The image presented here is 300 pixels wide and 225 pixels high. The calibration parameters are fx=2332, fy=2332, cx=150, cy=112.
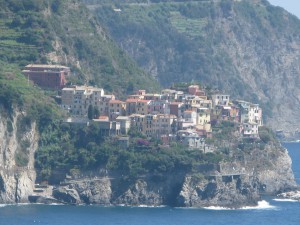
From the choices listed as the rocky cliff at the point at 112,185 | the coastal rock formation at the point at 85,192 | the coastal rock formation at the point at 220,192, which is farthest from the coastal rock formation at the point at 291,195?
the coastal rock formation at the point at 85,192

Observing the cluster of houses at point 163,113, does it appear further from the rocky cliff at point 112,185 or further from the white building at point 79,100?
the rocky cliff at point 112,185

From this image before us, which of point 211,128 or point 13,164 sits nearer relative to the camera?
point 13,164

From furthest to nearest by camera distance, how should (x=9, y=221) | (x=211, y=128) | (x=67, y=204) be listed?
(x=211, y=128)
(x=67, y=204)
(x=9, y=221)

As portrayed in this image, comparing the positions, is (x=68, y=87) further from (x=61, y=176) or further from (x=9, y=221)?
(x=9, y=221)

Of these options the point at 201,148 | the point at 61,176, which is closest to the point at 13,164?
the point at 61,176

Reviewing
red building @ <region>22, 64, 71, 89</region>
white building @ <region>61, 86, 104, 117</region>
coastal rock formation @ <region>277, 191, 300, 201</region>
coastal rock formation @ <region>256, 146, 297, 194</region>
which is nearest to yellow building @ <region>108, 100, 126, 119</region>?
white building @ <region>61, 86, 104, 117</region>

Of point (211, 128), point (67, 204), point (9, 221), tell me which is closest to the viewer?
point (9, 221)
